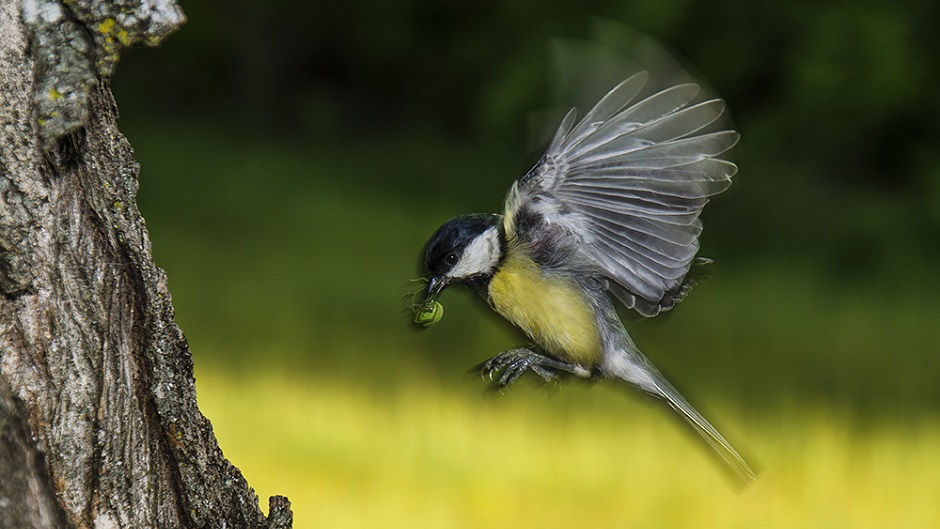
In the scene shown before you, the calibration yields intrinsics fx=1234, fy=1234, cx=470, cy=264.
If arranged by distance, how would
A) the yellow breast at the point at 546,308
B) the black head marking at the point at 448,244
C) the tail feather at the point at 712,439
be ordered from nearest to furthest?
1. the black head marking at the point at 448,244
2. the yellow breast at the point at 546,308
3. the tail feather at the point at 712,439

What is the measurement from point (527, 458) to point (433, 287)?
6.87 feet

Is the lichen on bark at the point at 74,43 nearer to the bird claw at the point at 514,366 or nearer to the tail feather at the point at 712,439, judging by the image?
the bird claw at the point at 514,366

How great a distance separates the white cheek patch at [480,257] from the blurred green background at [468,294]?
18 cm

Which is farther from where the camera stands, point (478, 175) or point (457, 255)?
point (478, 175)

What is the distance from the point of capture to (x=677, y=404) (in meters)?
2.62

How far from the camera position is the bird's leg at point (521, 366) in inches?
91.9

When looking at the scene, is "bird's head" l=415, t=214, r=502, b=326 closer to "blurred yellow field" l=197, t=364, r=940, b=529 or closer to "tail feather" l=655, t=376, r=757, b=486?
"tail feather" l=655, t=376, r=757, b=486

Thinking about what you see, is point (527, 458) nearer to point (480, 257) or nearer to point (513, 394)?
point (513, 394)

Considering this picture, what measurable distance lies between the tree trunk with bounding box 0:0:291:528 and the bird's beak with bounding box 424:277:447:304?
489 millimetres

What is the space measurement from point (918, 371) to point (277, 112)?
7.00 m

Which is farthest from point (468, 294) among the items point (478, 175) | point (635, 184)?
point (478, 175)

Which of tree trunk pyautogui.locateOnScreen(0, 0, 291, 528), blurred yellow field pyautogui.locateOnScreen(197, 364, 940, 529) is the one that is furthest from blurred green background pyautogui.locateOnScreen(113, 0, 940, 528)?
tree trunk pyautogui.locateOnScreen(0, 0, 291, 528)

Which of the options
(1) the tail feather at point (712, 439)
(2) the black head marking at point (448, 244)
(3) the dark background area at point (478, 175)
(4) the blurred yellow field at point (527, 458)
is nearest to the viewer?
(2) the black head marking at point (448, 244)

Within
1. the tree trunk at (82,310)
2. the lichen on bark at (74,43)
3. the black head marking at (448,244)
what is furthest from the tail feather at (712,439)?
the lichen on bark at (74,43)
